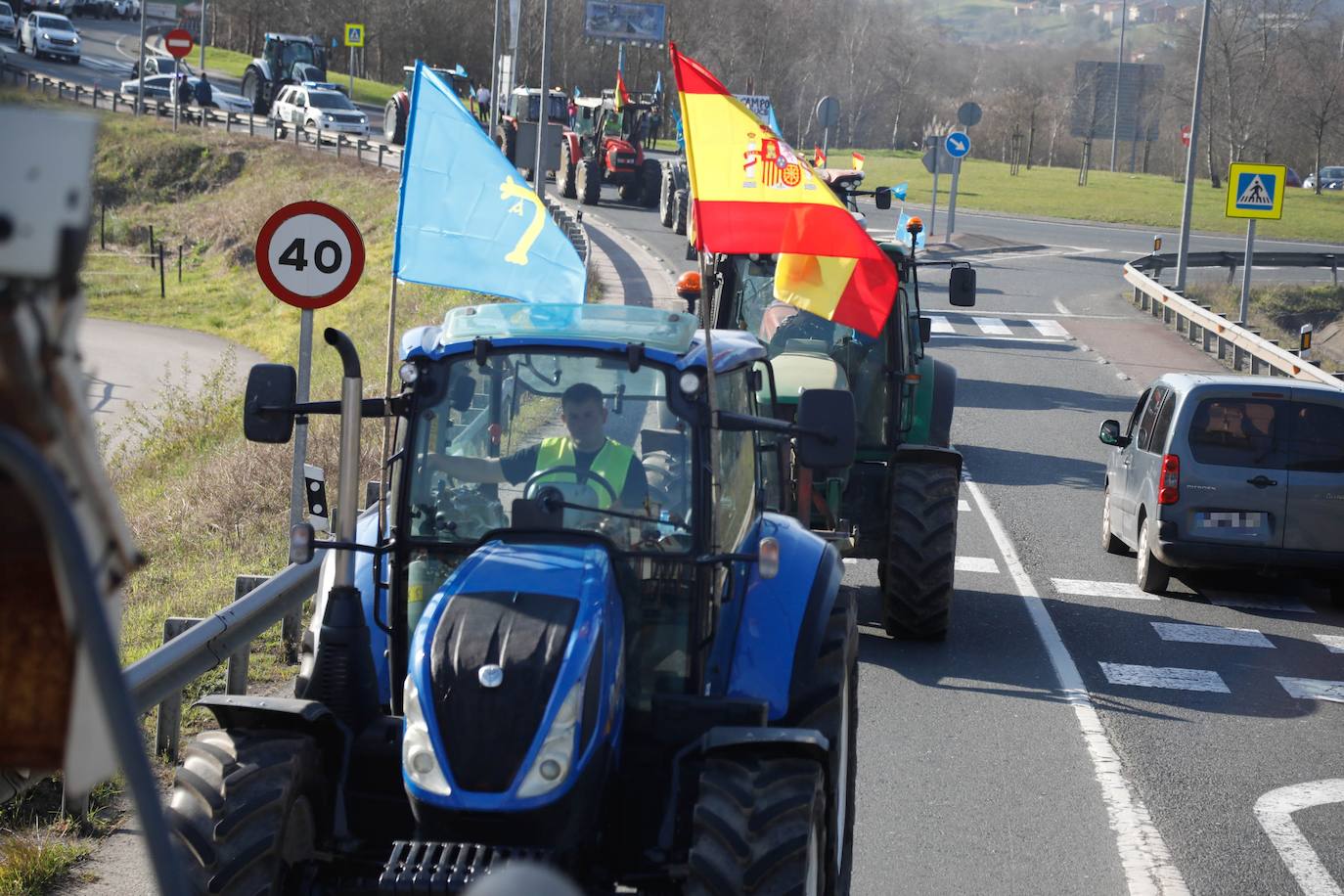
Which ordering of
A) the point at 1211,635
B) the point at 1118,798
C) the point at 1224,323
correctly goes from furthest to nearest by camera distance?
the point at 1224,323 < the point at 1211,635 < the point at 1118,798

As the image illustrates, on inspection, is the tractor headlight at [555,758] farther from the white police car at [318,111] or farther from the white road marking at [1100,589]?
the white police car at [318,111]

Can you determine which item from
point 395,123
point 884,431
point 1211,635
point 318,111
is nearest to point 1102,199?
point 395,123

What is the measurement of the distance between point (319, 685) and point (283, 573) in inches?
130

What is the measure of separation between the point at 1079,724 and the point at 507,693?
5.79 metres

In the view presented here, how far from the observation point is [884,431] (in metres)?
12.3

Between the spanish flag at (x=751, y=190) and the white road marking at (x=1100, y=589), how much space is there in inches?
155

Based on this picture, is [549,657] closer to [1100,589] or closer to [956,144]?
[1100,589]

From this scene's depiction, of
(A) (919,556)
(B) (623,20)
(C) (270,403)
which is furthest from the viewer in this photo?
(B) (623,20)

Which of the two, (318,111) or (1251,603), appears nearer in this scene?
(1251,603)

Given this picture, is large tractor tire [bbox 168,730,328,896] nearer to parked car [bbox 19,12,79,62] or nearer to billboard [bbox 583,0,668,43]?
parked car [bbox 19,12,79,62]

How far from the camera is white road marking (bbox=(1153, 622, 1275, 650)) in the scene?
11.5 meters

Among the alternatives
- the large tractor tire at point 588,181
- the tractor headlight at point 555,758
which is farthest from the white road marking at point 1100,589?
the large tractor tire at point 588,181

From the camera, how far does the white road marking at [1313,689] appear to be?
10.2 meters

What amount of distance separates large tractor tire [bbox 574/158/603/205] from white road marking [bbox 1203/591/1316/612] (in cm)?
3403
